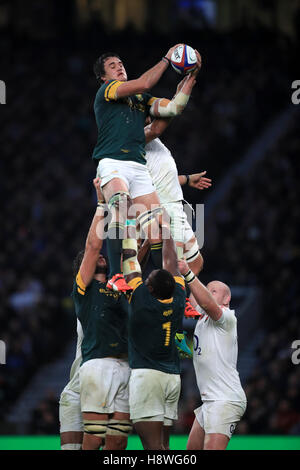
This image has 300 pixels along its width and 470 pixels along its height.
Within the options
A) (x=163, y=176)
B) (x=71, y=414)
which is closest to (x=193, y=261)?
(x=163, y=176)

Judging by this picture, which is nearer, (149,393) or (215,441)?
(149,393)

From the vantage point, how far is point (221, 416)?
25.9 feet

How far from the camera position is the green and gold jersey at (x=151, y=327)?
22.9 feet

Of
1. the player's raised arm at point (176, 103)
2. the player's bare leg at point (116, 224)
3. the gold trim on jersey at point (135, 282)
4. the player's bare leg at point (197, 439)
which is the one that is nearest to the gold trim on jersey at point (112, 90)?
the player's raised arm at point (176, 103)

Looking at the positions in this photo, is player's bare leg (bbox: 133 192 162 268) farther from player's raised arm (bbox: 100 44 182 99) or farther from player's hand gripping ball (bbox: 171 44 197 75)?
player's hand gripping ball (bbox: 171 44 197 75)

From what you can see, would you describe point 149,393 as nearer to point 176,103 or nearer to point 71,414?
point 71,414

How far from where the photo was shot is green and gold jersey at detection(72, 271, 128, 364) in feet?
24.6

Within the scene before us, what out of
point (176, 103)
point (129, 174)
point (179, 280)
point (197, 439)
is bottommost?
point (197, 439)

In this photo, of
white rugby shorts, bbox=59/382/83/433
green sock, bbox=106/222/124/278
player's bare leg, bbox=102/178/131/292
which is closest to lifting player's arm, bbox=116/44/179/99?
player's bare leg, bbox=102/178/131/292

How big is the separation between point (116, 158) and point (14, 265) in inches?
407

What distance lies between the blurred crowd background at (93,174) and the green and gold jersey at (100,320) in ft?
19.4

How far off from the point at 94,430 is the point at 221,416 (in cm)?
131

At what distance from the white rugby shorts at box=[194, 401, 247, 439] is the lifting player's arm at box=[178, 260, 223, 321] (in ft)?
2.97
